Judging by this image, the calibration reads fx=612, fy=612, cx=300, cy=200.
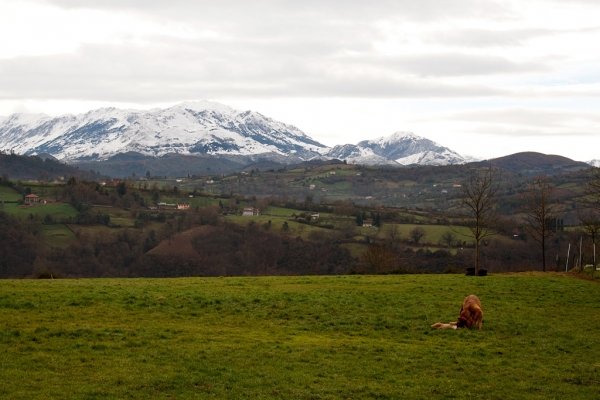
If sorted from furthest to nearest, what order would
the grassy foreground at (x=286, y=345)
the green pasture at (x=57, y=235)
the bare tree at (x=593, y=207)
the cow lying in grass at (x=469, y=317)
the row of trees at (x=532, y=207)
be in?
the green pasture at (x=57, y=235) → the bare tree at (x=593, y=207) → the row of trees at (x=532, y=207) → the cow lying in grass at (x=469, y=317) → the grassy foreground at (x=286, y=345)

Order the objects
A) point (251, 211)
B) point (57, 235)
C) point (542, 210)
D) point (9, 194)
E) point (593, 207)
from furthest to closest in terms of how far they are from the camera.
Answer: point (251, 211) < point (9, 194) < point (57, 235) < point (593, 207) < point (542, 210)

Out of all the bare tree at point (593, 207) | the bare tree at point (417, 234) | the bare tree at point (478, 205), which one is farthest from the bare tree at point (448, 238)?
the bare tree at point (478, 205)

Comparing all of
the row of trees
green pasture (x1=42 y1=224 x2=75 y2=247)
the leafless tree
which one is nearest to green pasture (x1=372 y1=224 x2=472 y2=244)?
the leafless tree

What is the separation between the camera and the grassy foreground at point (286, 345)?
1435 centimetres

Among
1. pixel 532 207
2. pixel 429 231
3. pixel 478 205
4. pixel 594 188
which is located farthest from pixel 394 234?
pixel 478 205

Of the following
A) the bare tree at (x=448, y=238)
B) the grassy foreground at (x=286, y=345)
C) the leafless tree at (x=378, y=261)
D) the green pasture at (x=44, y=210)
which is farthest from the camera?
the green pasture at (x=44, y=210)

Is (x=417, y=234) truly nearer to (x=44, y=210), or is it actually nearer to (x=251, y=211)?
(x=251, y=211)

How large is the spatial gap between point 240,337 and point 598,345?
444 inches

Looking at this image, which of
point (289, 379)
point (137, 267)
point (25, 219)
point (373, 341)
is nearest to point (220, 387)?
point (289, 379)

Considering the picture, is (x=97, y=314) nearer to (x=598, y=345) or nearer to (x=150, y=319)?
(x=150, y=319)

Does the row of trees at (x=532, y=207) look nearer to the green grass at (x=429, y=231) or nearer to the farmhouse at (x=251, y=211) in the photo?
the green grass at (x=429, y=231)

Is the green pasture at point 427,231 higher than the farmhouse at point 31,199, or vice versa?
the farmhouse at point 31,199

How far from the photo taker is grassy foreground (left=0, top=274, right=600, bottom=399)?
14.4 meters

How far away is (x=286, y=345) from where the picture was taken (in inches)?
716
